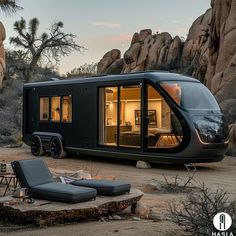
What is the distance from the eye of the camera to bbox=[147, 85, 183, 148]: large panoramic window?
1594 cm

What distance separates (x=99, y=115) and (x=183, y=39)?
36052mm

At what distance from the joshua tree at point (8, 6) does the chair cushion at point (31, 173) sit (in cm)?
2147

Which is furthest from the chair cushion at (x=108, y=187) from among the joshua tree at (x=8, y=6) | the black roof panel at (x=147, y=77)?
the joshua tree at (x=8, y=6)

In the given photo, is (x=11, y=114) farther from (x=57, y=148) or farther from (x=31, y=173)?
(x=31, y=173)

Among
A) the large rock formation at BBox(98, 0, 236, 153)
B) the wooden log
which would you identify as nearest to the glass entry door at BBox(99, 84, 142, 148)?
the large rock formation at BBox(98, 0, 236, 153)

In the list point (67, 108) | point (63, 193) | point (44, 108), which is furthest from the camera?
point (44, 108)

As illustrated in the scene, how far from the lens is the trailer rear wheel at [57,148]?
2016cm

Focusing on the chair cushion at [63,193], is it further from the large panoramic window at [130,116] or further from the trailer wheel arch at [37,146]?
the trailer wheel arch at [37,146]

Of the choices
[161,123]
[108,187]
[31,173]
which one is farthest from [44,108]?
[108,187]

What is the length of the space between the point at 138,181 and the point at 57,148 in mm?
7381

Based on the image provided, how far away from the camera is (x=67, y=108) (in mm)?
20141

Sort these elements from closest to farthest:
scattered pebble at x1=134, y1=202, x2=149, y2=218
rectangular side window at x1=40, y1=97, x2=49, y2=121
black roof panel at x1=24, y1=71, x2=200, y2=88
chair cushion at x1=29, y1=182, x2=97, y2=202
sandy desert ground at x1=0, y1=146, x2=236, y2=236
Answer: sandy desert ground at x1=0, y1=146, x2=236, y2=236 → chair cushion at x1=29, y1=182, x2=97, y2=202 → scattered pebble at x1=134, y1=202, x2=149, y2=218 → black roof panel at x1=24, y1=71, x2=200, y2=88 → rectangular side window at x1=40, y1=97, x2=49, y2=121

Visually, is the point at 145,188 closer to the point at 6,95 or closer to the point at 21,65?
the point at 6,95

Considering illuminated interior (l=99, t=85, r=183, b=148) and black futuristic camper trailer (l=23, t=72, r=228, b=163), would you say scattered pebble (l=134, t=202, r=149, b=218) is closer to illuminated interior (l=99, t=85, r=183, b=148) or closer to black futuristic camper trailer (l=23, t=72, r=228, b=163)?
black futuristic camper trailer (l=23, t=72, r=228, b=163)
